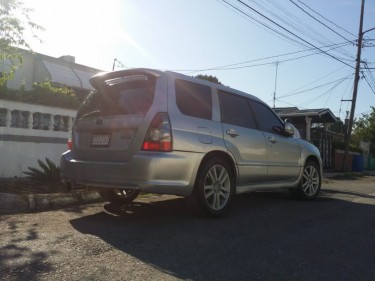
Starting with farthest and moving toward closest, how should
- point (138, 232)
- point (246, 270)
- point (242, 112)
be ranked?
point (242, 112) → point (138, 232) → point (246, 270)

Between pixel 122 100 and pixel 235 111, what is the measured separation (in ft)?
5.79

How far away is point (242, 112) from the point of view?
22.0 ft

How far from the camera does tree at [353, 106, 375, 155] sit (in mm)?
42094

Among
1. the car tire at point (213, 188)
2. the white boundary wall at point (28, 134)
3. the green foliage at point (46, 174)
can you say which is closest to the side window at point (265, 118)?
the car tire at point (213, 188)

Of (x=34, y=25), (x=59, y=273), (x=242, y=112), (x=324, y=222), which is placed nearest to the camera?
(x=59, y=273)

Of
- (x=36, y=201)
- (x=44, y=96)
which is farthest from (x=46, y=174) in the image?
(x=44, y=96)

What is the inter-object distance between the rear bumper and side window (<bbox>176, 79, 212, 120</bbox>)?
592mm

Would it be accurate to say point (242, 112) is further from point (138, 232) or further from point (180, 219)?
point (138, 232)

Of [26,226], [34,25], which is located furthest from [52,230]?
[34,25]

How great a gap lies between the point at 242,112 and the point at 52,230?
3229mm

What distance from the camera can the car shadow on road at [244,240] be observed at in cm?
385

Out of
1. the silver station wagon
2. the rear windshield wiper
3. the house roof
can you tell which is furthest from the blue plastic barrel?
the rear windshield wiper

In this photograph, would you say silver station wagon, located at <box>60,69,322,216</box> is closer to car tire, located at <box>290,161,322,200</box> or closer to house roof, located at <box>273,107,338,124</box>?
car tire, located at <box>290,161,322,200</box>

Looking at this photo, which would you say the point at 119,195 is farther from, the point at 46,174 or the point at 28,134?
the point at 28,134
